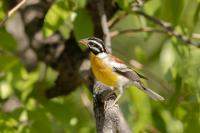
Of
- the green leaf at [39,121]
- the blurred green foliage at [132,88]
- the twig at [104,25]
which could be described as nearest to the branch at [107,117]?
the twig at [104,25]

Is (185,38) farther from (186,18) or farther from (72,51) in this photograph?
(72,51)

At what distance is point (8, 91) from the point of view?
286 centimetres

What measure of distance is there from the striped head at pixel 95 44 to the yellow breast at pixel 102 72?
0.18 feet

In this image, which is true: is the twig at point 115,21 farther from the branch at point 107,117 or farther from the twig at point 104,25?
the branch at point 107,117

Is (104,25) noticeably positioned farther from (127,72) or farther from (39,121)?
(39,121)

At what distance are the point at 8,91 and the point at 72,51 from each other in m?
0.34

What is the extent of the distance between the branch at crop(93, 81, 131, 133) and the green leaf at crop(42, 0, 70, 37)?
1.57ft

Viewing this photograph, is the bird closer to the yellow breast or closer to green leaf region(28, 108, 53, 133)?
the yellow breast

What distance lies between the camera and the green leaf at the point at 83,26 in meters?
2.68

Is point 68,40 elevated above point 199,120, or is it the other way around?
point 68,40

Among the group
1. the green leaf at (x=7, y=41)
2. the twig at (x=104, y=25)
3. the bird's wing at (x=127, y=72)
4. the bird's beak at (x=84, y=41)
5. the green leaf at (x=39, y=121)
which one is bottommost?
the green leaf at (x=39, y=121)

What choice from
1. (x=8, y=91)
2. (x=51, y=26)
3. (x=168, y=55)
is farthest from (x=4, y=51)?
(x=168, y=55)

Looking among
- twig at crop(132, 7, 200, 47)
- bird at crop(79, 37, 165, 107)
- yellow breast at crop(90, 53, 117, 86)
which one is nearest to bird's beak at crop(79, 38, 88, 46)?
bird at crop(79, 37, 165, 107)

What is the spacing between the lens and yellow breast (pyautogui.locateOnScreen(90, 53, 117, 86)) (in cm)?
257
